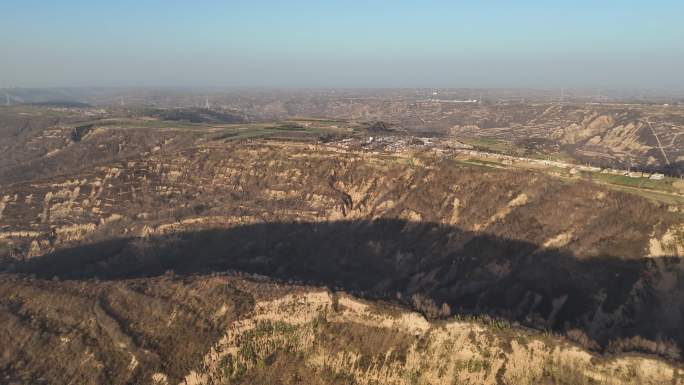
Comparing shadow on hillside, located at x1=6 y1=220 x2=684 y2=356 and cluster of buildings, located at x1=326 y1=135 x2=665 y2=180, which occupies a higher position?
cluster of buildings, located at x1=326 y1=135 x2=665 y2=180

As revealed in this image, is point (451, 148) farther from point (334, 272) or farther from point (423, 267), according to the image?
point (334, 272)

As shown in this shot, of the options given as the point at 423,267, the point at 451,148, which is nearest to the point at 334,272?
the point at 423,267

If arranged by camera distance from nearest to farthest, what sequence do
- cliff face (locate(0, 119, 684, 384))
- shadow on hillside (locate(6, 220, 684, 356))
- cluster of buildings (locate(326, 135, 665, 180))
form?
cliff face (locate(0, 119, 684, 384)) < shadow on hillside (locate(6, 220, 684, 356)) < cluster of buildings (locate(326, 135, 665, 180))

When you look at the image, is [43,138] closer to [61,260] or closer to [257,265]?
[61,260]

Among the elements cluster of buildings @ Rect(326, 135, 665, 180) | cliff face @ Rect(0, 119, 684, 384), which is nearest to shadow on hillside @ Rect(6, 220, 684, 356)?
cliff face @ Rect(0, 119, 684, 384)

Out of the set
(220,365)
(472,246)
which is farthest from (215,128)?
(220,365)

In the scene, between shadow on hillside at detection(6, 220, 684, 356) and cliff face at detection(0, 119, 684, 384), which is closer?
cliff face at detection(0, 119, 684, 384)

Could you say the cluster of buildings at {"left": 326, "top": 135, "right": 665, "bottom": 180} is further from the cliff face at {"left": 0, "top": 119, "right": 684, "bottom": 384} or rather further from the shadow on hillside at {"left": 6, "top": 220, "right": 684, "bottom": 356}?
the shadow on hillside at {"left": 6, "top": 220, "right": 684, "bottom": 356}

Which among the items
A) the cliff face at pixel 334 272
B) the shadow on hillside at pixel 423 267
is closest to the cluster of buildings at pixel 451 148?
the cliff face at pixel 334 272
